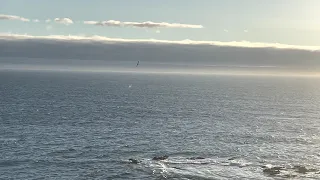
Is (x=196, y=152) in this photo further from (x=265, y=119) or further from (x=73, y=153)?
(x=265, y=119)

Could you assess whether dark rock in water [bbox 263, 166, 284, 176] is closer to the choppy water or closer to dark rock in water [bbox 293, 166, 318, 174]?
the choppy water

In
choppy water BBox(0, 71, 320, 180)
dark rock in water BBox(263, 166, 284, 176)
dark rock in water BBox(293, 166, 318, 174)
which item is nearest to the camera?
dark rock in water BBox(263, 166, 284, 176)

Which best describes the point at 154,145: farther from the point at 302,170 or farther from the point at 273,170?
the point at 302,170

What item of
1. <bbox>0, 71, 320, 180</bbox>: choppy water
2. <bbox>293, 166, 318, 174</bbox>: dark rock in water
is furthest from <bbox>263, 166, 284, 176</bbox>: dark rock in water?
<bbox>293, 166, 318, 174</bbox>: dark rock in water

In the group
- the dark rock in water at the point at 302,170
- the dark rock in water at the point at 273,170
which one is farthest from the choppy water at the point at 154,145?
the dark rock in water at the point at 273,170

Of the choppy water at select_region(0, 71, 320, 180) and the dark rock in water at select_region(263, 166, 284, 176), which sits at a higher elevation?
the choppy water at select_region(0, 71, 320, 180)

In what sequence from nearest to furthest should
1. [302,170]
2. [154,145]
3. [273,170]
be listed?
[273,170]
[302,170]
[154,145]

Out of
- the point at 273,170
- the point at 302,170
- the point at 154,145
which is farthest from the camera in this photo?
the point at 154,145

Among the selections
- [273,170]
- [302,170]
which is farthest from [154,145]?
[302,170]

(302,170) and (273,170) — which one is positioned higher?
(273,170)

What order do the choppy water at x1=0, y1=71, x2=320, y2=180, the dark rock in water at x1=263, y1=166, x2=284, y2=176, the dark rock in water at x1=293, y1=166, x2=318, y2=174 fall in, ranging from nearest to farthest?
the dark rock in water at x1=263, y1=166, x2=284, y2=176, the choppy water at x1=0, y1=71, x2=320, y2=180, the dark rock in water at x1=293, y1=166, x2=318, y2=174

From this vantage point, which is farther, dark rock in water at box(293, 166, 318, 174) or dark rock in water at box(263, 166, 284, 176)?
dark rock in water at box(293, 166, 318, 174)

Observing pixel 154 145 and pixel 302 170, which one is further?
pixel 154 145

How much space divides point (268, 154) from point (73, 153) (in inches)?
1990
